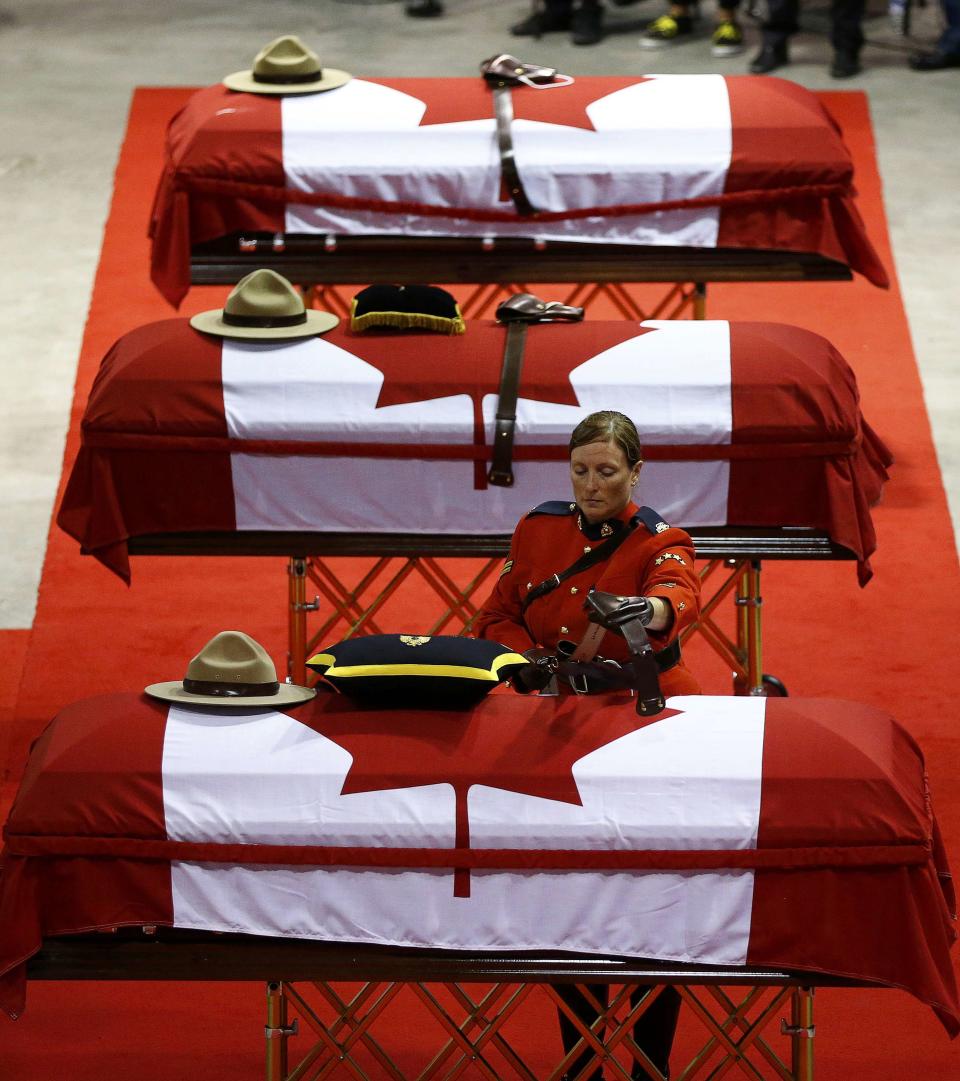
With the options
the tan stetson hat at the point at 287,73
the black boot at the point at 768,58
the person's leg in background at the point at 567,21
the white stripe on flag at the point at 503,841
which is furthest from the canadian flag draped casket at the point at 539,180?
the person's leg in background at the point at 567,21

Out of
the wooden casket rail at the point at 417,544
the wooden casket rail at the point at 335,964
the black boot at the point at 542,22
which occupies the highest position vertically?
the wooden casket rail at the point at 335,964

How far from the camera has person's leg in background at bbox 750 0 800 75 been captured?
8.37 m

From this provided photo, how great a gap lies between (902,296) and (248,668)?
4026 mm

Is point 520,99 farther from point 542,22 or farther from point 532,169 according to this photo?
point 542,22

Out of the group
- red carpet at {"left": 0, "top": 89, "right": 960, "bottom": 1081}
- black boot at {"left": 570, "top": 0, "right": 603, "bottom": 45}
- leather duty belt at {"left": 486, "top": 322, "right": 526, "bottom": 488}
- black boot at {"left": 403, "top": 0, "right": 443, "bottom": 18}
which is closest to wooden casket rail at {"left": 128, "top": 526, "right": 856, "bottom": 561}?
leather duty belt at {"left": 486, "top": 322, "right": 526, "bottom": 488}

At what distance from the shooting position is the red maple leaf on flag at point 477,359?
425 centimetres

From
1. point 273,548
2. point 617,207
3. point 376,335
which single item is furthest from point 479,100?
point 273,548

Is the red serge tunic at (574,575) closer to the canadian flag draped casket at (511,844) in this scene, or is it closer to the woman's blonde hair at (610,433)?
the woman's blonde hair at (610,433)

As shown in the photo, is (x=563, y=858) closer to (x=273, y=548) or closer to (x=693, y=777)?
(x=693, y=777)

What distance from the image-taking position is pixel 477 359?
14.1 feet

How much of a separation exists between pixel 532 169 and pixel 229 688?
226cm

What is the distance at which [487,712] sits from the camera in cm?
A: 320

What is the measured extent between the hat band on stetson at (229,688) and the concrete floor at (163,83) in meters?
1.97

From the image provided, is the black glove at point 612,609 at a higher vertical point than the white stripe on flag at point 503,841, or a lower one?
higher
